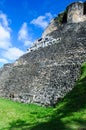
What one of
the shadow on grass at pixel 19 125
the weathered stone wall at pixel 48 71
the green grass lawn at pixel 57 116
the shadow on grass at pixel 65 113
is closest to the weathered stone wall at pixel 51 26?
the weathered stone wall at pixel 48 71

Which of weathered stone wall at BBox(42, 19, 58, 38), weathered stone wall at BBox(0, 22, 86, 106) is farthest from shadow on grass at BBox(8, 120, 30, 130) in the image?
weathered stone wall at BBox(42, 19, 58, 38)

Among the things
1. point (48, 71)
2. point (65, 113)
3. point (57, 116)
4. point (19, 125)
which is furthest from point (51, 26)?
point (19, 125)

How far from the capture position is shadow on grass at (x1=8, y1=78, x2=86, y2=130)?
A: 36.1ft

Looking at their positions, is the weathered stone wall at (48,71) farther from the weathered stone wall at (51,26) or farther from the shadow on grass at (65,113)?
the weathered stone wall at (51,26)

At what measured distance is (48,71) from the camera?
22.2 m

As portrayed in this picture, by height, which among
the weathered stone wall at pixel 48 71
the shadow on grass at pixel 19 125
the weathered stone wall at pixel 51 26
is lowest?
the shadow on grass at pixel 19 125

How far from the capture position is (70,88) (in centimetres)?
1833

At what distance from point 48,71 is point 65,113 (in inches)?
364

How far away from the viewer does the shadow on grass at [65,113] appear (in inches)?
433

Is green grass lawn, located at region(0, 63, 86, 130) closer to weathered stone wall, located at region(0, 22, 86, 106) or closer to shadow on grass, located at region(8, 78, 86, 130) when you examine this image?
shadow on grass, located at region(8, 78, 86, 130)

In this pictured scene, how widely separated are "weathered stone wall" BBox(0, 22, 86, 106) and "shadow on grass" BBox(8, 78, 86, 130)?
2.39 metres

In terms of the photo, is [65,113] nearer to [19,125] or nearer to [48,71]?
[19,125]

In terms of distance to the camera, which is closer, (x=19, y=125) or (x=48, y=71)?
(x=19, y=125)

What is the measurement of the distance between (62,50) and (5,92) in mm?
7284
